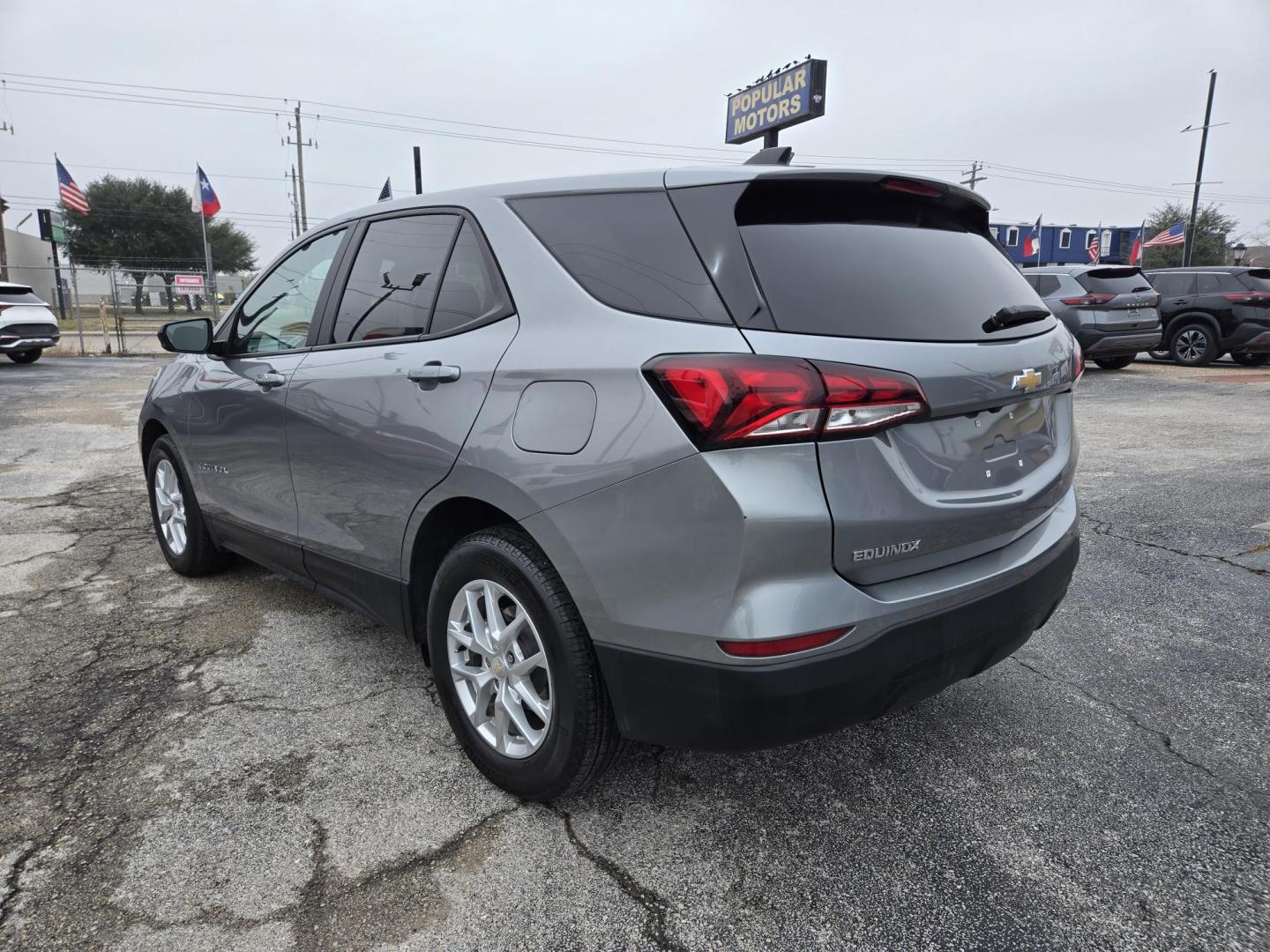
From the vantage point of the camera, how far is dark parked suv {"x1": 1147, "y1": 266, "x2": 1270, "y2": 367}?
13.4 m

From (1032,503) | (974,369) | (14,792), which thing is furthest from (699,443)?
(14,792)

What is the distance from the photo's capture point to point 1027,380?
2.19 metres

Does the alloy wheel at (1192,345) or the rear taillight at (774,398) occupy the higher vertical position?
the rear taillight at (774,398)

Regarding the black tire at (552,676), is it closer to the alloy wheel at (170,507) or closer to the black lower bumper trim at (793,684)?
the black lower bumper trim at (793,684)

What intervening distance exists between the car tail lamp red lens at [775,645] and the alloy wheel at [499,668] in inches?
21.9

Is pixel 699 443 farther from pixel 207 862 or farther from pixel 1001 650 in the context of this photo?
pixel 207 862

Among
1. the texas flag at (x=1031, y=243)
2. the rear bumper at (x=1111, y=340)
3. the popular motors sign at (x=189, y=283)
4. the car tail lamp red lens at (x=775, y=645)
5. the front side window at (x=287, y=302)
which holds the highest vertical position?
the texas flag at (x=1031, y=243)

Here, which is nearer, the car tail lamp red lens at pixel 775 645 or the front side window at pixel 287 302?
the car tail lamp red lens at pixel 775 645

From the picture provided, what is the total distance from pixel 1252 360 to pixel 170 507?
55.5ft

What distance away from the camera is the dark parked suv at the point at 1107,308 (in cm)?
1270

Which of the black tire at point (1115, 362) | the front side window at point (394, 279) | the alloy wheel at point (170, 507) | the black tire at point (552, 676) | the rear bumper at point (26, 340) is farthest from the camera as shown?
the rear bumper at point (26, 340)

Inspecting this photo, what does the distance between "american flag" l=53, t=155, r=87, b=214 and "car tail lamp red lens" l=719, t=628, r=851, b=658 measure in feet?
99.8

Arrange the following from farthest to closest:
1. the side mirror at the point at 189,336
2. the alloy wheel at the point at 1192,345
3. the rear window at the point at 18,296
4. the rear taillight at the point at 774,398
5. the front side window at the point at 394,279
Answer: the rear window at the point at 18,296, the alloy wheel at the point at 1192,345, the side mirror at the point at 189,336, the front side window at the point at 394,279, the rear taillight at the point at 774,398

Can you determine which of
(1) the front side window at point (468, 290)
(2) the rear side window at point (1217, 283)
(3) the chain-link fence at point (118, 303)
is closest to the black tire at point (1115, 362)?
(2) the rear side window at point (1217, 283)
